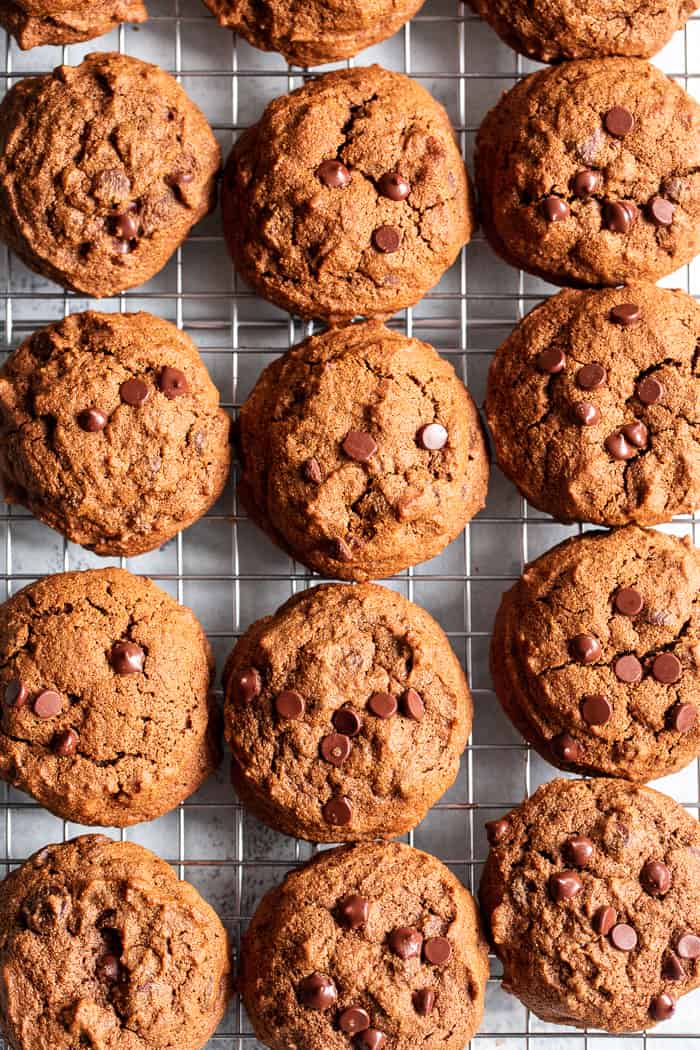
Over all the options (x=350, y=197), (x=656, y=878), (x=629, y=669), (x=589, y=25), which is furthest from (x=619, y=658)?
(x=589, y=25)

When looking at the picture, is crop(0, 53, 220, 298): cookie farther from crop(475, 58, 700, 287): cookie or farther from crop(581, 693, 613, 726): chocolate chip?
crop(581, 693, 613, 726): chocolate chip

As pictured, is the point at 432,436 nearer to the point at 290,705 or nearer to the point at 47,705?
the point at 290,705

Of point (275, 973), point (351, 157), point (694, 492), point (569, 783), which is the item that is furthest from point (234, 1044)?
point (351, 157)

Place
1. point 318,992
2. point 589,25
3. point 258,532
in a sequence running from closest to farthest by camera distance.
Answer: point 318,992
point 589,25
point 258,532

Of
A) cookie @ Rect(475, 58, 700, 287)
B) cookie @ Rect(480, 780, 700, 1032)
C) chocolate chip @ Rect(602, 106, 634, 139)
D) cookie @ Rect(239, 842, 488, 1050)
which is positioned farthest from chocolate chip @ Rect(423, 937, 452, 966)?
chocolate chip @ Rect(602, 106, 634, 139)

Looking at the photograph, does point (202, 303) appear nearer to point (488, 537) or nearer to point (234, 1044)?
point (488, 537)
